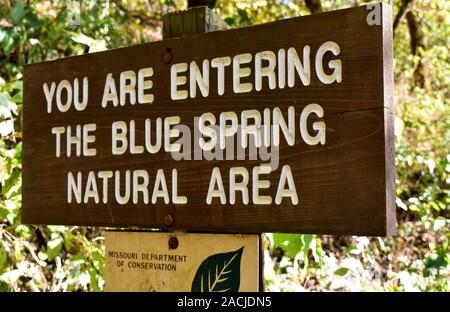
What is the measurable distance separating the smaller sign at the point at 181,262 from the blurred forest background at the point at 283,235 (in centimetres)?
67

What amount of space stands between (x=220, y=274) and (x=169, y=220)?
0.58 ft

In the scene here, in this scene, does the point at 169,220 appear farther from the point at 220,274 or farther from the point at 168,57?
the point at 168,57

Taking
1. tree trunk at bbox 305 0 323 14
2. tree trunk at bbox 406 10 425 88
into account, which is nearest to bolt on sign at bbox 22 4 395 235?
tree trunk at bbox 305 0 323 14

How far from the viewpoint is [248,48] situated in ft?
4.47

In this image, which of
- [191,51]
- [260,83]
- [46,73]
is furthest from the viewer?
[46,73]

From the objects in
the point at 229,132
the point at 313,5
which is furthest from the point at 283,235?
the point at 313,5

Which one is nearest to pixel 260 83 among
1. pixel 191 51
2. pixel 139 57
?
pixel 191 51

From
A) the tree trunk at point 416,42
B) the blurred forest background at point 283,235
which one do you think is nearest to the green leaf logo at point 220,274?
the blurred forest background at point 283,235

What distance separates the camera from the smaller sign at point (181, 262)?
1.37 m

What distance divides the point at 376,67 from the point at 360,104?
0.26ft

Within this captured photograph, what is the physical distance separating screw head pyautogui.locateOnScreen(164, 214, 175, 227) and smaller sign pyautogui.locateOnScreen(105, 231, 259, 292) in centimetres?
5

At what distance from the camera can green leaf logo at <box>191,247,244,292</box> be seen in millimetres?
1378

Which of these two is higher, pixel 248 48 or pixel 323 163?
pixel 248 48

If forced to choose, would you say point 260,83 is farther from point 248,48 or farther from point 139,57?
point 139,57
